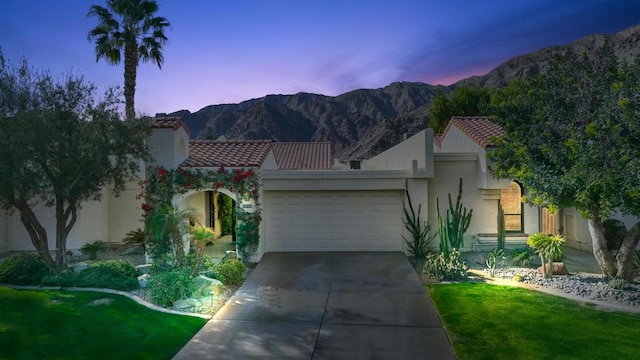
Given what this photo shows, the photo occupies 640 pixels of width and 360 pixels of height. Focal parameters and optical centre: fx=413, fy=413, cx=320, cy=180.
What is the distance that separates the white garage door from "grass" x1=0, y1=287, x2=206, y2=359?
688 cm

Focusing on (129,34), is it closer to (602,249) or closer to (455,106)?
(602,249)

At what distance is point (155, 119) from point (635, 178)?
14086 mm

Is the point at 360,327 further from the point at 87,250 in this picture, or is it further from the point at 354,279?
the point at 87,250

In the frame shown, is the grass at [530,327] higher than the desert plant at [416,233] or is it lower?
lower

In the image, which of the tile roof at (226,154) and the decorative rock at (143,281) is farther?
the tile roof at (226,154)

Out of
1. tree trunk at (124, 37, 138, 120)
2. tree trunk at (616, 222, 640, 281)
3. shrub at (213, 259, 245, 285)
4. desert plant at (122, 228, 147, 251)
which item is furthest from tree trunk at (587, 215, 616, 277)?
tree trunk at (124, 37, 138, 120)

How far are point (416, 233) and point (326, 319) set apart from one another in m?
7.50

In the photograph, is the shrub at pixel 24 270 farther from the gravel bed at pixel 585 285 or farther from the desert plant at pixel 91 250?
the gravel bed at pixel 585 285

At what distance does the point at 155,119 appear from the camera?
48.3 feet

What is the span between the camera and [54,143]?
11.6 m

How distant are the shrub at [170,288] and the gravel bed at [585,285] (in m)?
9.11

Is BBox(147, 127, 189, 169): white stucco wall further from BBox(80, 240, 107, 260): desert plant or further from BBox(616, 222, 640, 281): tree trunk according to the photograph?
BBox(616, 222, 640, 281): tree trunk

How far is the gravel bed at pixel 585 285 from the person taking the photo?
1002 centimetres

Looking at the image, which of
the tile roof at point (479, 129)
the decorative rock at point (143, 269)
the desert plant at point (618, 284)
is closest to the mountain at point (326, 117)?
the tile roof at point (479, 129)
